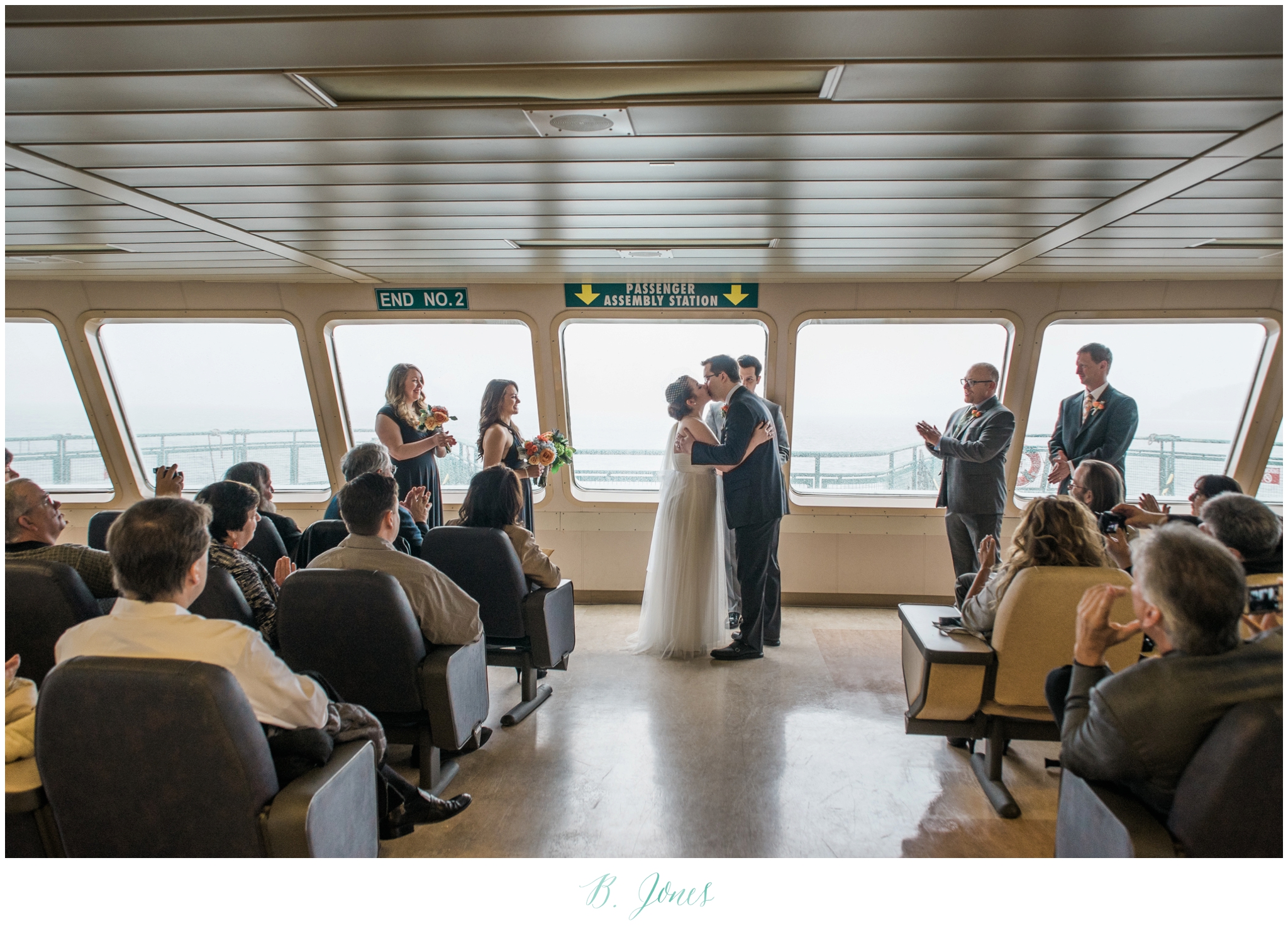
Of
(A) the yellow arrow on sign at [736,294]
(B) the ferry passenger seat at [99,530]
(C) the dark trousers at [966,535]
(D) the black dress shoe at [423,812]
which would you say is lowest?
(D) the black dress shoe at [423,812]

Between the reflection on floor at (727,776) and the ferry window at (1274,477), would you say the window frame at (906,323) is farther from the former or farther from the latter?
the ferry window at (1274,477)

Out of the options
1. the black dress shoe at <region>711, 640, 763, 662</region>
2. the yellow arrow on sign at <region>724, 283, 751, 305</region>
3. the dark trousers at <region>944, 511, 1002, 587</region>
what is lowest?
the black dress shoe at <region>711, 640, 763, 662</region>

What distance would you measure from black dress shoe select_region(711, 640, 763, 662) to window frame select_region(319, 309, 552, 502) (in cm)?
221

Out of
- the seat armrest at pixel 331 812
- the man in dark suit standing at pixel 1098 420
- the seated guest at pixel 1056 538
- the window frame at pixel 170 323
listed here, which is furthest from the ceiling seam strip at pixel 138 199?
the man in dark suit standing at pixel 1098 420

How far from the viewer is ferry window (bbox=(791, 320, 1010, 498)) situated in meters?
5.62

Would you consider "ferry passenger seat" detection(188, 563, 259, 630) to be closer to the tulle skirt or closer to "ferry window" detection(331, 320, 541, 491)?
the tulle skirt

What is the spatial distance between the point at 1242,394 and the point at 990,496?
2.75m

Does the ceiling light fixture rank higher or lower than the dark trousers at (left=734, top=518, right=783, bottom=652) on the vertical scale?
higher

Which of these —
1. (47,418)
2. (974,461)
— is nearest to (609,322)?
(974,461)

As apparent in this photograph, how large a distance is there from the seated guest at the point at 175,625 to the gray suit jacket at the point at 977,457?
4.07m

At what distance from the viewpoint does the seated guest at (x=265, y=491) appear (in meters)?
3.41

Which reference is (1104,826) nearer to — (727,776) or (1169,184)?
(727,776)

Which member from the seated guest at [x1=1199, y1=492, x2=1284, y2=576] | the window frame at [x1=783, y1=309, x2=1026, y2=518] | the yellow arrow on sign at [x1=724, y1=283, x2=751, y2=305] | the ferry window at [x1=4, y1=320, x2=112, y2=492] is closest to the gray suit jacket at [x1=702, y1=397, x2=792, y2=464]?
the window frame at [x1=783, y1=309, x2=1026, y2=518]

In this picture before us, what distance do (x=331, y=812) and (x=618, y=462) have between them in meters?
4.53
